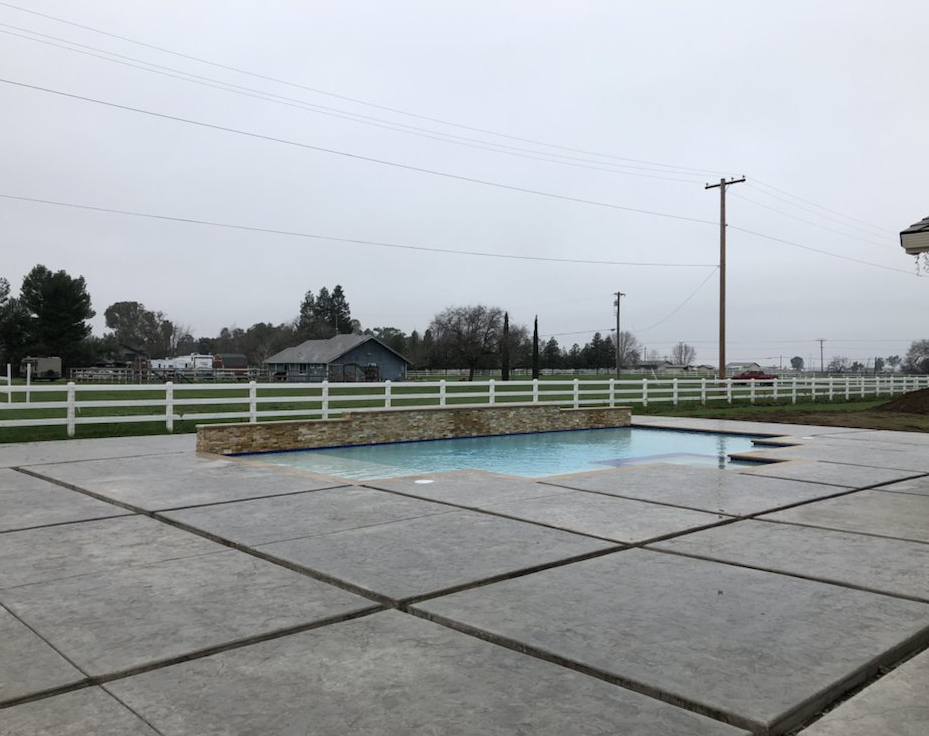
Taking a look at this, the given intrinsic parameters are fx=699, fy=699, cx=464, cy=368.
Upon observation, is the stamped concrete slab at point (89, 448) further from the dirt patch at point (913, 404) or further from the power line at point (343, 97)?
the dirt patch at point (913, 404)

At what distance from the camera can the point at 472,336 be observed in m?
71.9

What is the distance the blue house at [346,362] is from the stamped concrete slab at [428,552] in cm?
5141

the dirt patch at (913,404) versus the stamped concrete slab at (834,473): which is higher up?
the dirt patch at (913,404)

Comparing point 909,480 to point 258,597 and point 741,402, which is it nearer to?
point 258,597

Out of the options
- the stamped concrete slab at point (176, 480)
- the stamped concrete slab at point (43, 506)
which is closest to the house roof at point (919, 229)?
the stamped concrete slab at point (176, 480)

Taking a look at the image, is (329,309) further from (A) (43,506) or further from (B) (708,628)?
(B) (708,628)

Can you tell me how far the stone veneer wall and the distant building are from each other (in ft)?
28.0

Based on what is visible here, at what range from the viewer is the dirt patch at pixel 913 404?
20720mm

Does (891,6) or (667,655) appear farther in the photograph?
(891,6)

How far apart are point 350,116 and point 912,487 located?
22.6 meters

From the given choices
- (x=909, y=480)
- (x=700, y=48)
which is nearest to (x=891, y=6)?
(x=700, y=48)

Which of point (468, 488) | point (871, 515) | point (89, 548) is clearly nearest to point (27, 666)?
point (89, 548)

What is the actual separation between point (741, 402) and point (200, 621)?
982 inches

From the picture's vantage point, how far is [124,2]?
16.9m
